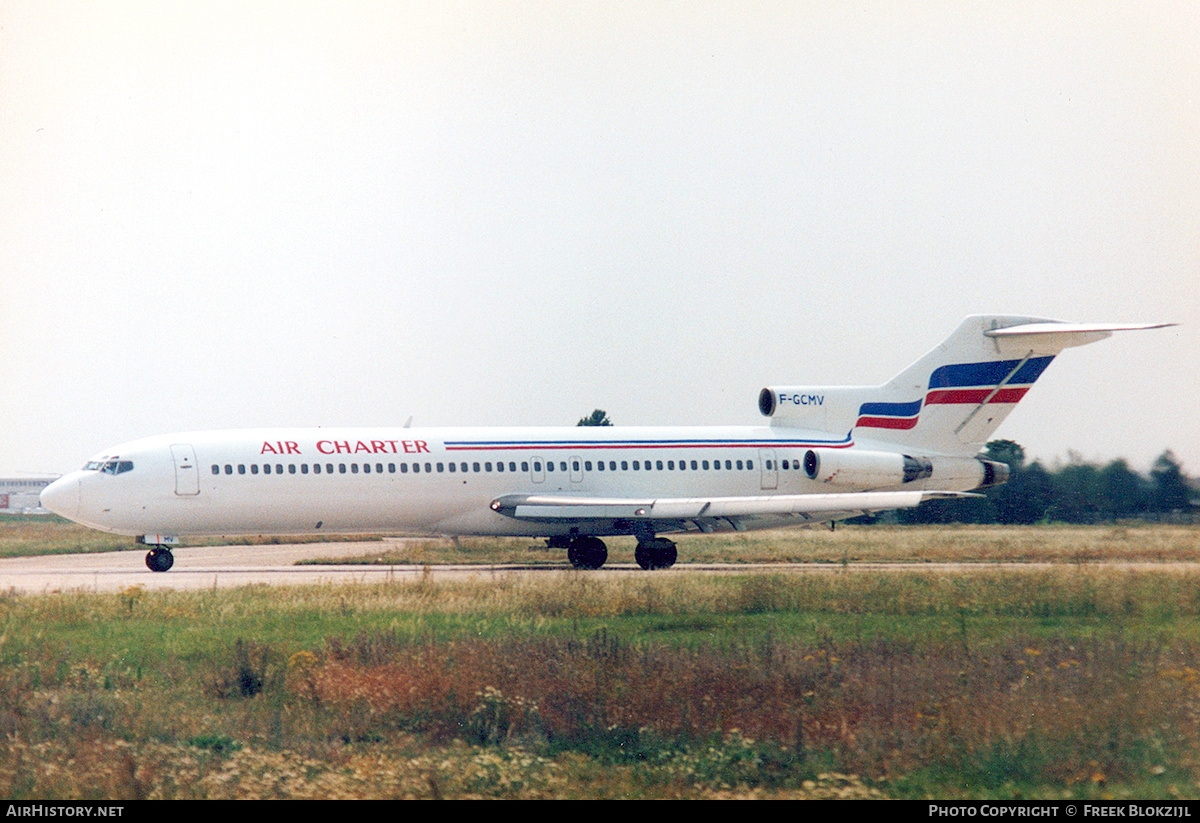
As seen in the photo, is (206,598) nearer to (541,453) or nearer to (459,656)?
(459,656)

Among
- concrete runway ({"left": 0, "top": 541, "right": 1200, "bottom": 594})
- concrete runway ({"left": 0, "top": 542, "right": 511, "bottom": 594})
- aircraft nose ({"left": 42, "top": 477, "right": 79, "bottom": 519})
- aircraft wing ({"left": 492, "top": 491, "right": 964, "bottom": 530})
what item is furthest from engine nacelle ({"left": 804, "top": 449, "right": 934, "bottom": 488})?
aircraft nose ({"left": 42, "top": 477, "right": 79, "bottom": 519})

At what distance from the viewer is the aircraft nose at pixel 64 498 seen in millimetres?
27859

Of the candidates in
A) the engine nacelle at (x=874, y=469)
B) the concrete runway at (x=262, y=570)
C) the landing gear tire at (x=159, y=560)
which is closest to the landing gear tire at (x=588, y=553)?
the concrete runway at (x=262, y=570)

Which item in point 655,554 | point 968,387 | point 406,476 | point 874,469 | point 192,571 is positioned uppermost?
point 968,387

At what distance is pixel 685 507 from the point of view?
29297 mm

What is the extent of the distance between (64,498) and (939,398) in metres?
20.8

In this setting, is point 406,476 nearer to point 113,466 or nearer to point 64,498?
point 113,466

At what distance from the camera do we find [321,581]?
79.0 ft

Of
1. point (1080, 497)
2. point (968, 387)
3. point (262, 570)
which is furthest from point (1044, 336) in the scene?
point (262, 570)

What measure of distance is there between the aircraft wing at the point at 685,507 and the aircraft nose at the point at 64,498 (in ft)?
29.2

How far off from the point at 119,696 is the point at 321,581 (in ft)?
39.4

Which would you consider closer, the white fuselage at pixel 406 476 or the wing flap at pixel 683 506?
the white fuselage at pixel 406 476

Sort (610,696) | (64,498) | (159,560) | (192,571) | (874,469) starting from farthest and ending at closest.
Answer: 1. (874,469)
2. (192,571)
3. (159,560)
4. (64,498)
5. (610,696)

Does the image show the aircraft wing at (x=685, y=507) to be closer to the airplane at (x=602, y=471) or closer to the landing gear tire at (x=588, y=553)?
the airplane at (x=602, y=471)
